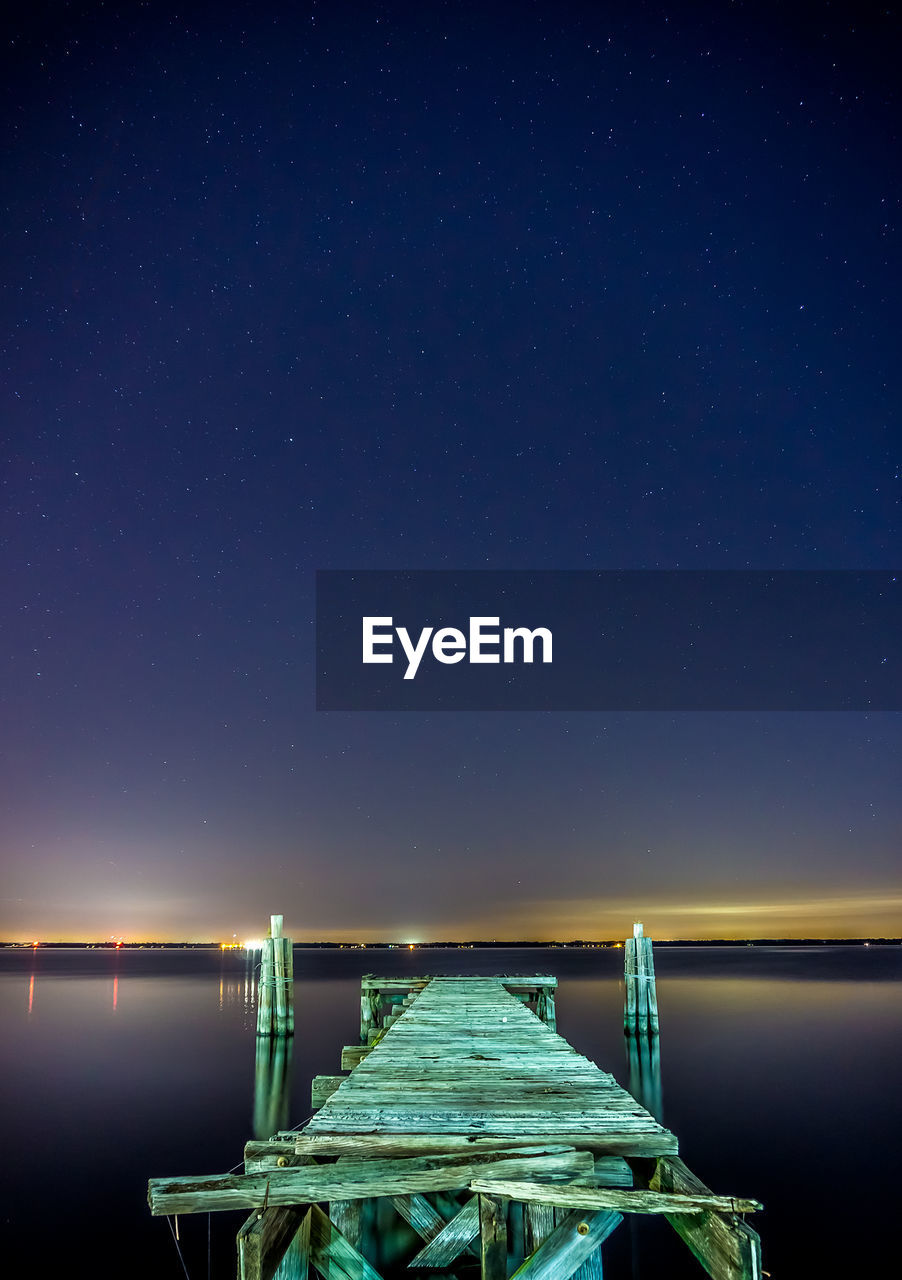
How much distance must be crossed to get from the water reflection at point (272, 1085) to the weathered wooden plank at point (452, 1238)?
1257cm

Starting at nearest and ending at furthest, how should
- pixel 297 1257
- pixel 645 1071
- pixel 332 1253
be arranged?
1. pixel 297 1257
2. pixel 332 1253
3. pixel 645 1071

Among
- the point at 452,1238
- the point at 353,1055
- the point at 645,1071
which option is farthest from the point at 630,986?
the point at 452,1238

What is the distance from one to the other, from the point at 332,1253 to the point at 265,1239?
100 centimetres

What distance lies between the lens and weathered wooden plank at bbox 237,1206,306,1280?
4.90 meters

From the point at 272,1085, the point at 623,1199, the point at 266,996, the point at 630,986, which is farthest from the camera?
the point at 630,986

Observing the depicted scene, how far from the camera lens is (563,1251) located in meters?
5.29

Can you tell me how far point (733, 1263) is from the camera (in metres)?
4.85

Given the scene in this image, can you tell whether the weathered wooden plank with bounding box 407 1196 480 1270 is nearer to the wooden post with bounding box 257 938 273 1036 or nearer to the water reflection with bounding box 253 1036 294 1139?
the water reflection with bounding box 253 1036 294 1139

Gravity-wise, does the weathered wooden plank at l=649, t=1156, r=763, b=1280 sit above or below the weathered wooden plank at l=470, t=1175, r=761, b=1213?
below

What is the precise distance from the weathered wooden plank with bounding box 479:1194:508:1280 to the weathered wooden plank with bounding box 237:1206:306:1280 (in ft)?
3.97

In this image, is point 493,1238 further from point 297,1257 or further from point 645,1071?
point 645,1071

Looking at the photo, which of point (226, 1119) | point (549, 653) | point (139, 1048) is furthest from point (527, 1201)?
point (139, 1048)

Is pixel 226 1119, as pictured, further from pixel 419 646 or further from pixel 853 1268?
pixel 853 1268


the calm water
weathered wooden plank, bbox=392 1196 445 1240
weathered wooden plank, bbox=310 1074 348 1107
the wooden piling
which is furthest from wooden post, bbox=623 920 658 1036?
weathered wooden plank, bbox=392 1196 445 1240
